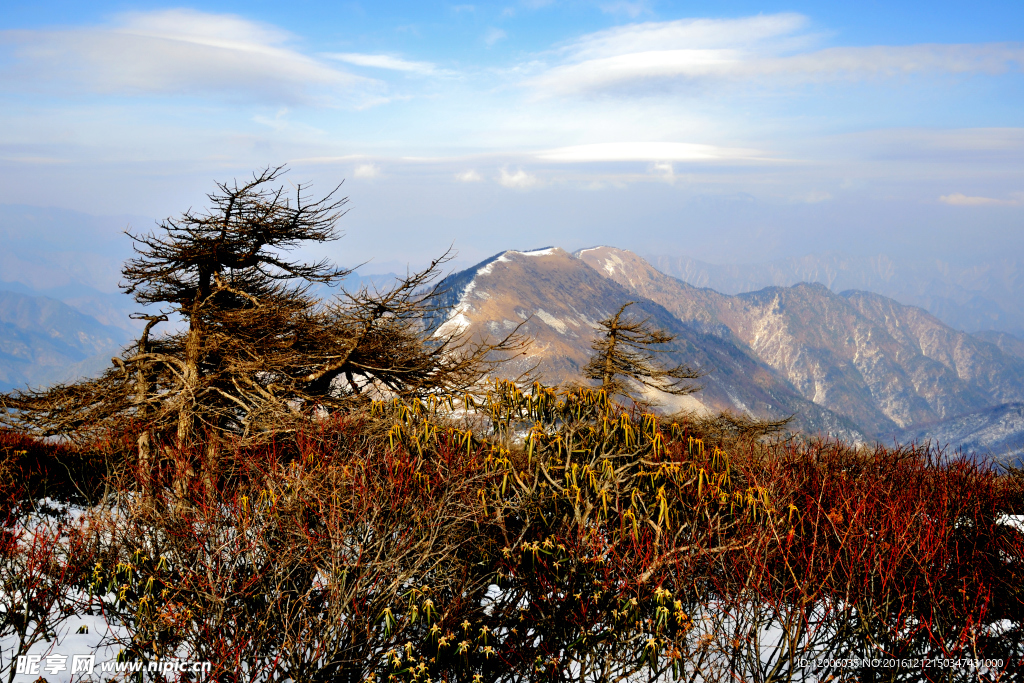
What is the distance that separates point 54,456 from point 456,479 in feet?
57.1

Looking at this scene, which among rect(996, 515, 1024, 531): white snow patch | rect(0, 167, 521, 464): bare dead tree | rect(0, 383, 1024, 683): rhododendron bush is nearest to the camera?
rect(0, 383, 1024, 683): rhododendron bush

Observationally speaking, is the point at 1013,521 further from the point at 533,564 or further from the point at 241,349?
the point at 241,349

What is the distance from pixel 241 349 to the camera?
20.2 m

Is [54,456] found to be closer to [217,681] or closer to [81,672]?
[81,672]

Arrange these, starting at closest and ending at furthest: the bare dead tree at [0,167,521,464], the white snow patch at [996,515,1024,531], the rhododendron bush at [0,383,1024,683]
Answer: the rhododendron bush at [0,383,1024,683], the white snow patch at [996,515,1024,531], the bare dead tree at [0,167,521,464]

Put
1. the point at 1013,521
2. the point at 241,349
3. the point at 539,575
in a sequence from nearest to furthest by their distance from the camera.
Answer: the point at 539,575 → the point at 1013,521 → the point at 241,349

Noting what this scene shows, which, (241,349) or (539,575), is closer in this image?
(539,575)

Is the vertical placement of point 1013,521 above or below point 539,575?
below

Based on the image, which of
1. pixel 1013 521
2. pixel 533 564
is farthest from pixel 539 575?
pixel 1013 521

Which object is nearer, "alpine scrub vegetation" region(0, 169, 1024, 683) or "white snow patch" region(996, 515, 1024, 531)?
"alpine scrub vegetation" region(0, 169, 1024, 683)

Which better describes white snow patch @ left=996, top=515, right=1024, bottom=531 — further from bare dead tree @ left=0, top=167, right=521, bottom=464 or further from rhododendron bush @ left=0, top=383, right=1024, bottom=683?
bare dead tree @ left=0, top=167, right=521, bottom=464

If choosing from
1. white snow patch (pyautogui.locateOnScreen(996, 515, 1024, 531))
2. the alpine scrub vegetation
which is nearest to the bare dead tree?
the alpine scrub vegetation

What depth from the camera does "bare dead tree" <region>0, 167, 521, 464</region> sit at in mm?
18422

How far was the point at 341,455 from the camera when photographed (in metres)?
14.5
